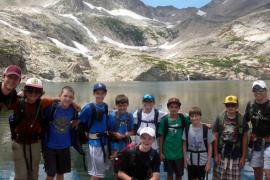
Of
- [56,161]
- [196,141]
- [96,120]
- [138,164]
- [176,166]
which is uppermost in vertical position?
[96,120]

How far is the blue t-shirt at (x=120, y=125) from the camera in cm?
1159

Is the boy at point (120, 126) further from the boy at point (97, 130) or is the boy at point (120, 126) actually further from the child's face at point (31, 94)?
the child's face at point (31, 94)

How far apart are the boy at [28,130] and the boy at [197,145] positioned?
457cm

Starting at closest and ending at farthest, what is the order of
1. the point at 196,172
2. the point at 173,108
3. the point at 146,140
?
Answer: the point at 146,140 → the point at 173,108 → the point at 196,172

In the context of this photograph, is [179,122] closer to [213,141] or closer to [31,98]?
[213,141]

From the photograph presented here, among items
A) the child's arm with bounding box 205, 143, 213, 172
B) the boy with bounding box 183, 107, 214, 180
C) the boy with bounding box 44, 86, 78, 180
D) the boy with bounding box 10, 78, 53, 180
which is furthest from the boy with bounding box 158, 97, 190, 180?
the boy with bounding box 10, 78, 53, 180

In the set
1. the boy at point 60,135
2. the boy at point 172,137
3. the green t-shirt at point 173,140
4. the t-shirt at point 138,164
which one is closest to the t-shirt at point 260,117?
the boy at point 172,137

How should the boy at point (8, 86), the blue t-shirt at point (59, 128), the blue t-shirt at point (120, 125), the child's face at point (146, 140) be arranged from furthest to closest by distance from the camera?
the blue t-shirt at point (120, 125) < the blue t-shirt at point (59, 128) < the boy at point (8, 86) < the child's face at point (146, 140)

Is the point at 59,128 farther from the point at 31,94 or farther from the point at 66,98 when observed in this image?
the point at 31,94

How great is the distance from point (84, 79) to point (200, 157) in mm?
171508

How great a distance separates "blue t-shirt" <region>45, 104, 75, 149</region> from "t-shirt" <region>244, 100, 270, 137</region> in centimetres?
536

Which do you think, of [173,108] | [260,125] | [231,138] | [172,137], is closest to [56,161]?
[172,137]

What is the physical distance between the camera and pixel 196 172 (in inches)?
466

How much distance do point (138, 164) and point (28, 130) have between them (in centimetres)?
302
